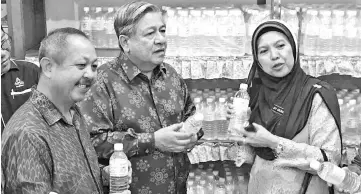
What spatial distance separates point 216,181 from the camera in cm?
374

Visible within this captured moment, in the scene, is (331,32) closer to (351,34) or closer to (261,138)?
(351,34)

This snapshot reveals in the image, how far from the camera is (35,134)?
132 centimetres

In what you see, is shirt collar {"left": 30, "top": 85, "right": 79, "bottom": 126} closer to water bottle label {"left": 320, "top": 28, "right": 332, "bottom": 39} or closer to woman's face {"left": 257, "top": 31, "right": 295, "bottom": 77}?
woman's face {"left": 257, "top": 31, "right": 295, "bottom": 77}

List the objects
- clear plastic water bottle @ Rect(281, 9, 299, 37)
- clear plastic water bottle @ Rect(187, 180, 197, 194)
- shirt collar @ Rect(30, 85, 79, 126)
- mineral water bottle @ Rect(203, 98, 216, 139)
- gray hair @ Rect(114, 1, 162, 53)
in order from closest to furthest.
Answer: shirt collar @ Rect(30, 85, 79, 126)
gray hair @ Rect(114, 1, 162, 53)
clear plastic water bottle @ Rect(281, 9, 299, 37)
mineral water bottle @ Rect(203, 98, 216, 139)
clear plastic water bottle @ Rect(187, 180, 197, 194)

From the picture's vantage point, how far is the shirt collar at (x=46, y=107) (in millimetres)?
1419

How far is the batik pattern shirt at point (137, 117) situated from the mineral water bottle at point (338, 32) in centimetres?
158

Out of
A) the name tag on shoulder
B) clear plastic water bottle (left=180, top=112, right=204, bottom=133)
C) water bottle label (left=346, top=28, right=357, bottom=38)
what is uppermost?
water bottle label (left=346, top=28, right=357, bottom=38)

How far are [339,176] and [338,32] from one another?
162 cm

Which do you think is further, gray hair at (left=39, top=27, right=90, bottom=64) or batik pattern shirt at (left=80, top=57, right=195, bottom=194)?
batik pattern shirt at (left=80, top=57, right=195, bottom=194)

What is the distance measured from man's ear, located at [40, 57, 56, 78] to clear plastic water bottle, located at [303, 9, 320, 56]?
234 centimetres

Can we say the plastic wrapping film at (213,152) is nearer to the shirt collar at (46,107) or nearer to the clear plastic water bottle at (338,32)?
the clear plastic water bottle at (338,32)

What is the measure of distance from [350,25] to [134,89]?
1949mm

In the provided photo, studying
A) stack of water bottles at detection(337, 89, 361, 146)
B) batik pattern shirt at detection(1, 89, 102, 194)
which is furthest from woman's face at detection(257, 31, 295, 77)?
stack of water bottles at detection(337, 89, 361, 146)

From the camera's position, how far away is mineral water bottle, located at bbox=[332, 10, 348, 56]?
3.22 metres
